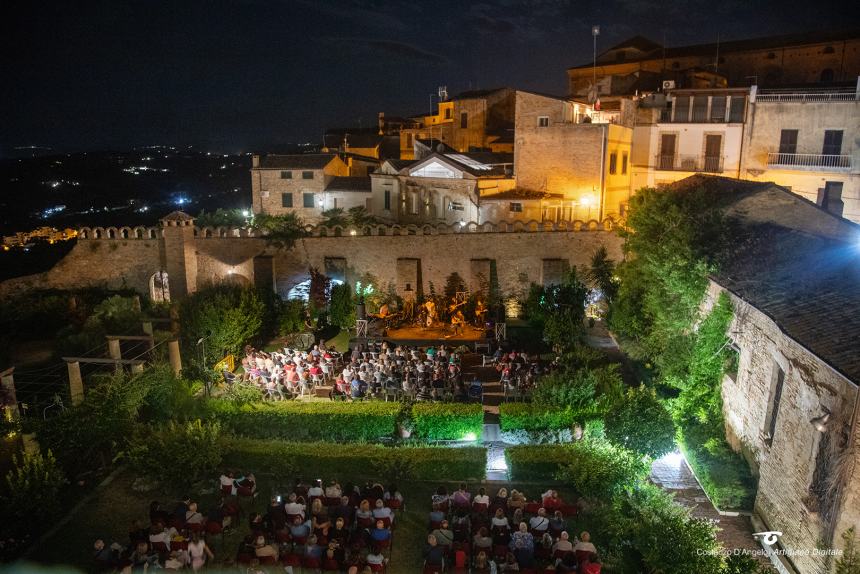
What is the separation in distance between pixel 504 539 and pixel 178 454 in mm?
7310

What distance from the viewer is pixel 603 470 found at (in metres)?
13.1

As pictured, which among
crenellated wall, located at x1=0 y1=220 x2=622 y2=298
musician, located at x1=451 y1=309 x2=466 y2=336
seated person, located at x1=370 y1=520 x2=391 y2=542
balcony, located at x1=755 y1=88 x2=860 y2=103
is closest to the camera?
seated person, located at x1=370 y1=520 x2=391 y2=542

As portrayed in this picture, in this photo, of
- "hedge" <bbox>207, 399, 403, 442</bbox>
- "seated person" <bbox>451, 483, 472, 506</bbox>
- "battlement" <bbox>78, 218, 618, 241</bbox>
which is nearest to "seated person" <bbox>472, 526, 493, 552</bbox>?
"seated person" <bbox>451, 483, 472, 506</bbox>

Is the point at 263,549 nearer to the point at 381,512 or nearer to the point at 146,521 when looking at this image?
the point at 381,512

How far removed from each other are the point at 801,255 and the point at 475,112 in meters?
29.0

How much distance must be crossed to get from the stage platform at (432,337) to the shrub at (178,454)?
29.8ft

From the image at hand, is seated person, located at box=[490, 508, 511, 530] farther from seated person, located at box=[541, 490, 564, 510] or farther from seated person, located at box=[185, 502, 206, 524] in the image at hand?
seated person, located at box=[185, 502, 206, 524]

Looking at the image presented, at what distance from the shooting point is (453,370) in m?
18.8

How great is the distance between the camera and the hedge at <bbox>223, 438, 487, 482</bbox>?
46.4ft

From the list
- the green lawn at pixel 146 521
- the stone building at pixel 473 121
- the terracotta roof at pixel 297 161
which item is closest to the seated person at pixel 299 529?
the green lawn at pixel 146 521

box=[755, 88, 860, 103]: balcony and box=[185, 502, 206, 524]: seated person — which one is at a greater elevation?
box=[755, 88, 860, 103]: balcony

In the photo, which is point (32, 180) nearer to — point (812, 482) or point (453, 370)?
point (453, 370)

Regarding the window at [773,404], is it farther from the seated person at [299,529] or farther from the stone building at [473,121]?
the stone building at [473,121]

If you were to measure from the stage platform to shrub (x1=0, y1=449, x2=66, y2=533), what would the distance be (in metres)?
11.2
